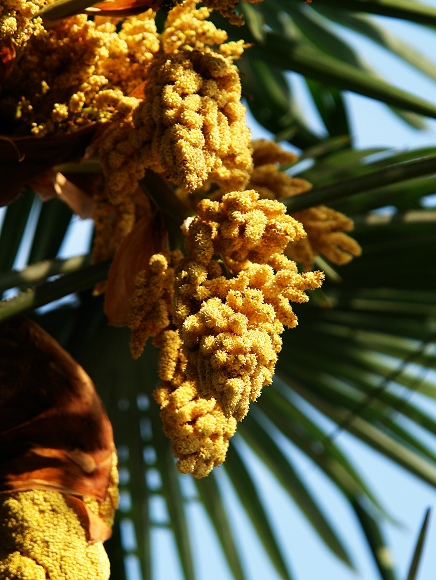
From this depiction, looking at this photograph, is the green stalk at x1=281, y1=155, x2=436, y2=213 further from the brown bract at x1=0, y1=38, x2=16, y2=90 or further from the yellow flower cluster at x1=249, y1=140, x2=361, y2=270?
the brown bract at x1=0, y1=38, x2=16, y2=90

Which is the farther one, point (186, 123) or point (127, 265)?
point (127, 265)

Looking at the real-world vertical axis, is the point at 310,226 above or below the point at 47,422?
above

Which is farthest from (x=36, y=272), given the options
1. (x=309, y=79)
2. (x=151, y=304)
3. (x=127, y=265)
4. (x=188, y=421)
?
(x=309, y=79)

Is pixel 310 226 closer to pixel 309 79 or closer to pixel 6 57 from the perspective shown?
pixel 6 57

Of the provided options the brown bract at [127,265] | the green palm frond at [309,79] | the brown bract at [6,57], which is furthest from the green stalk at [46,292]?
the green palm frond at [309,79]

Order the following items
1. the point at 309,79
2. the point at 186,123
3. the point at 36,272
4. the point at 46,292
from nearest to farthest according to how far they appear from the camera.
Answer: the point at 186,123
the point at 46,292
the point at 36,272
the point at 309,79

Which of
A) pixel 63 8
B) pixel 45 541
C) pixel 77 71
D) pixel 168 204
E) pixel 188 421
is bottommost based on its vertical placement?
pixel 45 541

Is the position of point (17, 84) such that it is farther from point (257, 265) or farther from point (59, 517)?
point (59, 517)

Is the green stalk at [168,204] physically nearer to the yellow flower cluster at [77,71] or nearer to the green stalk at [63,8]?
the yellow flower cluster at [77,71]
